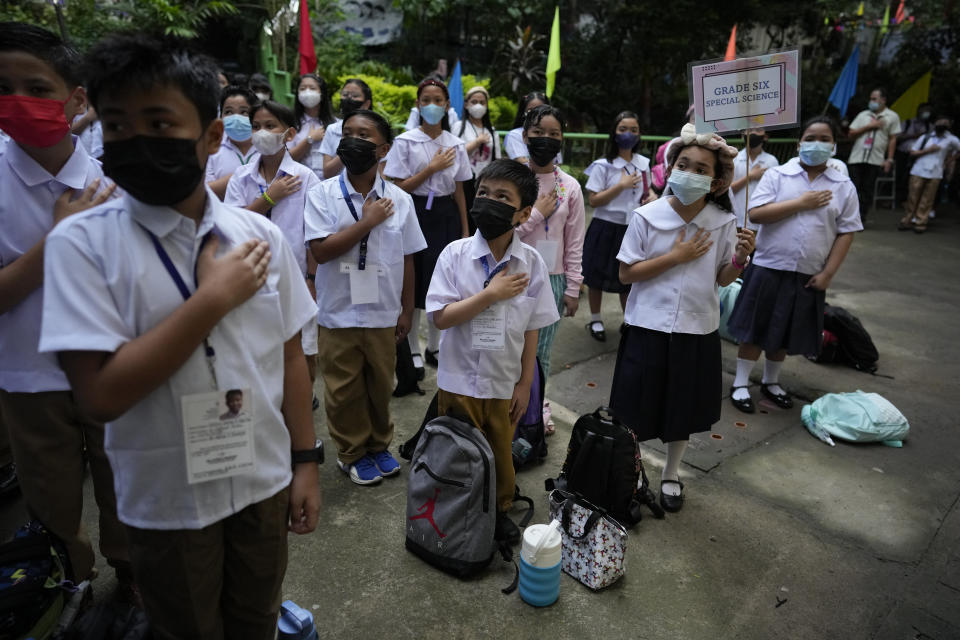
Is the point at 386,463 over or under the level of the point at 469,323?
under

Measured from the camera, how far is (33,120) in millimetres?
1949

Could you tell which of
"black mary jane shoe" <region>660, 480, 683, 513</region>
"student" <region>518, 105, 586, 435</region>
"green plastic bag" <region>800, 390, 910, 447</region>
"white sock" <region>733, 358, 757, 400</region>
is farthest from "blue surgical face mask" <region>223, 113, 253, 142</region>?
"green plastic bag" <region>800, 390, 910, 447</region>

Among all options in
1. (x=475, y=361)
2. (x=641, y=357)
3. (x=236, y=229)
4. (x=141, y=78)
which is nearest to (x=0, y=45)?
(x=141, y=78)

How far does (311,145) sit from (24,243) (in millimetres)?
3249

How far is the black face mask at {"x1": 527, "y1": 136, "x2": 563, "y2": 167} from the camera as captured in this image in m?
3.59

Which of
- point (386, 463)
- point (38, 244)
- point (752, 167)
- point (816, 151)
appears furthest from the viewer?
point (752, 167)

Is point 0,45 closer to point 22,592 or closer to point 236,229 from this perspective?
point 236,229

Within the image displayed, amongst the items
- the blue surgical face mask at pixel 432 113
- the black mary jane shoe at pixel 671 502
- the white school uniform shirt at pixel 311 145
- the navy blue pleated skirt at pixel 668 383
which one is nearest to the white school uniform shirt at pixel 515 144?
the blue surgical face mask at pixel 432 113

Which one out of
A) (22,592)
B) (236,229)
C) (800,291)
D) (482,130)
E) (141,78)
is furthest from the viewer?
(482,130)

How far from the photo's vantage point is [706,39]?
13.4 m

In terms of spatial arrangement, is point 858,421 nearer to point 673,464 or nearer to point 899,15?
point 673,464

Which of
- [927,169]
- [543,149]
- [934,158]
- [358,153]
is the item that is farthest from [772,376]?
[934,158]

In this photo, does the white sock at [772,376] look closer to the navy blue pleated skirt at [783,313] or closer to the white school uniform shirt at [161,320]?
the navy blue pleated skirt at [783,313]

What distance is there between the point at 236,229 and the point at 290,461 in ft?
2.07
